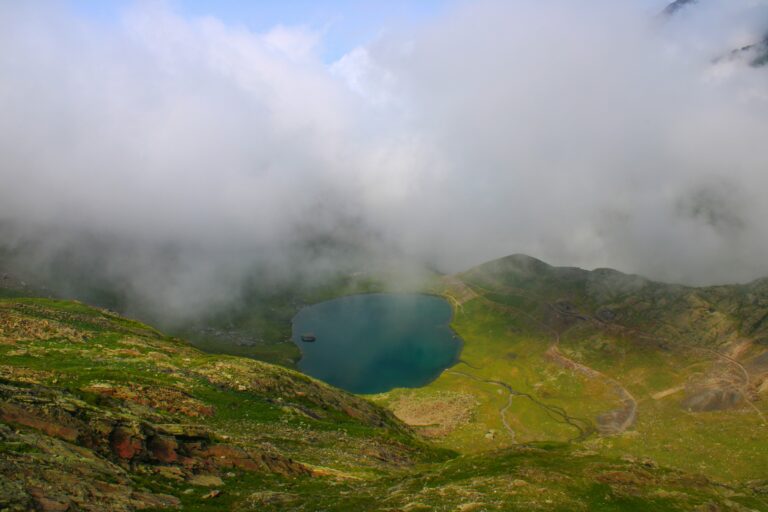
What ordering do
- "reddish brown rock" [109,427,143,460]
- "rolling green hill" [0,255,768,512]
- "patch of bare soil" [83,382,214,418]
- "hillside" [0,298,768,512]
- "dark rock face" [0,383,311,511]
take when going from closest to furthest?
"dark rock face" [0,383,311,511] < "hillside" [0,298,768,512] < "rolling green hill" [0,255,768,512] < "reddish brown rock" [109,427,143,460] < "patch of bare soil" [83,382,214,418]

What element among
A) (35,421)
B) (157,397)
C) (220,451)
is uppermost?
(157,397)

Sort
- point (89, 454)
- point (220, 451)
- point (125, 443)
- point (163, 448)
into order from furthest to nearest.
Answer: point (220, 451) → point (163, 448) → point (125, 443) → point (89, 454)

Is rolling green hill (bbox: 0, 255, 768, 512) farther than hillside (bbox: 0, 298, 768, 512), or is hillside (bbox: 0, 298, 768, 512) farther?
rolling green hill (bbox: 0, 255, 768, 512)

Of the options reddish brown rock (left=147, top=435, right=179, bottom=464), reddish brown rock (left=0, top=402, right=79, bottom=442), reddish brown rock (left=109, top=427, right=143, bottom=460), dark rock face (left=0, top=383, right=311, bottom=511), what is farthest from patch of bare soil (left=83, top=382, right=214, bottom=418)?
reddish brown rock (left=0, top=402, right=79, bottom=442)

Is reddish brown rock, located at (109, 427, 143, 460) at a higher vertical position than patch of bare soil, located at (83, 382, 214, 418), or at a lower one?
lower

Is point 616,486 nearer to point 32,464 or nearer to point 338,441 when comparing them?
point 338,441

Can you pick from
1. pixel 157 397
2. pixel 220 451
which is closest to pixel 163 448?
pixel 220 451

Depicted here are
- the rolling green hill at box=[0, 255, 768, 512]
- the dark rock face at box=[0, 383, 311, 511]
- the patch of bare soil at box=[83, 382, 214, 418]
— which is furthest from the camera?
the patch of bare soil at box=[83, 382, 214, 418]

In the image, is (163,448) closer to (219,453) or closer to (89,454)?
(219,453)

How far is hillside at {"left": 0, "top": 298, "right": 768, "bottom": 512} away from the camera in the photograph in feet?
101

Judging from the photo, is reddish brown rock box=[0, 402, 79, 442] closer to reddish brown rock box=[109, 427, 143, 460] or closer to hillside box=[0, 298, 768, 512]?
hillside box=[0, 298, 768, 512]

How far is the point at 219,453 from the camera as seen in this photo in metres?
42.2

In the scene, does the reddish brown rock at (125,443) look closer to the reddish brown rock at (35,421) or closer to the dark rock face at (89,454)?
the dark rock face at (89,454)

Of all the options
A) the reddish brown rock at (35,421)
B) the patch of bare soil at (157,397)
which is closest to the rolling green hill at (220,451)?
the reddish brown rock at (35,421)
